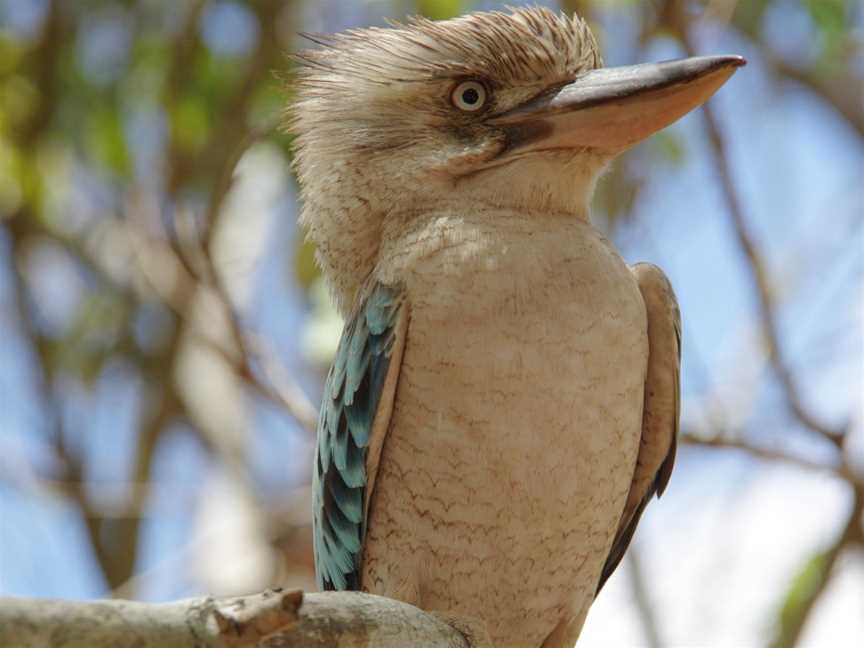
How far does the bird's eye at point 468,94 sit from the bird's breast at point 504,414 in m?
0.45

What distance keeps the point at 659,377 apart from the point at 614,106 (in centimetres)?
89

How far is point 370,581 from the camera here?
4070 millimetres

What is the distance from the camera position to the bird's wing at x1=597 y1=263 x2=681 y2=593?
4262mm

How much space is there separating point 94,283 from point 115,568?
7.64 ft

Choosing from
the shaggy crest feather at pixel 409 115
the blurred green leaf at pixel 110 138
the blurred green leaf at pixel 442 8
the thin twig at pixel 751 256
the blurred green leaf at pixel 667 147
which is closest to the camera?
the shaggy crest feather at pixel 409 115

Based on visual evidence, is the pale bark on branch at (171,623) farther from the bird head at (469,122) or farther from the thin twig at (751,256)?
the thin twig at (751,256)

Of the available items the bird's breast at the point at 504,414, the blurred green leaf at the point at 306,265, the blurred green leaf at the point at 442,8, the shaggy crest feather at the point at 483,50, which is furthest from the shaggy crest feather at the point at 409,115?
the blurred green leaf at the point at 306,265

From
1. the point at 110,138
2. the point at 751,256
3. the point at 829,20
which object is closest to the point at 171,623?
the point at 751,256

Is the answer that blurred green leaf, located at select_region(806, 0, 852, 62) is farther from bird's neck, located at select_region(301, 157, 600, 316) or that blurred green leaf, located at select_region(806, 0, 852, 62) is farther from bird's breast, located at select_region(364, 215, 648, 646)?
bird's breast, located at select_region(364, 215, 648, 646)

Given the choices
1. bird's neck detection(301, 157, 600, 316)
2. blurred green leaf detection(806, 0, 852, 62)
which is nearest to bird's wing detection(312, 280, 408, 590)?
bird's neck detection(301, 157, 600, 316)

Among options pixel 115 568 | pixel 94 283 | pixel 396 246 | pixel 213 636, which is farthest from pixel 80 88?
pixel 213 636

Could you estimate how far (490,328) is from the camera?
3.82m

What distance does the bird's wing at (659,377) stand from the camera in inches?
168

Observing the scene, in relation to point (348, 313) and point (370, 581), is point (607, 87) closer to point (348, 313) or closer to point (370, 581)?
point (348, 313)
